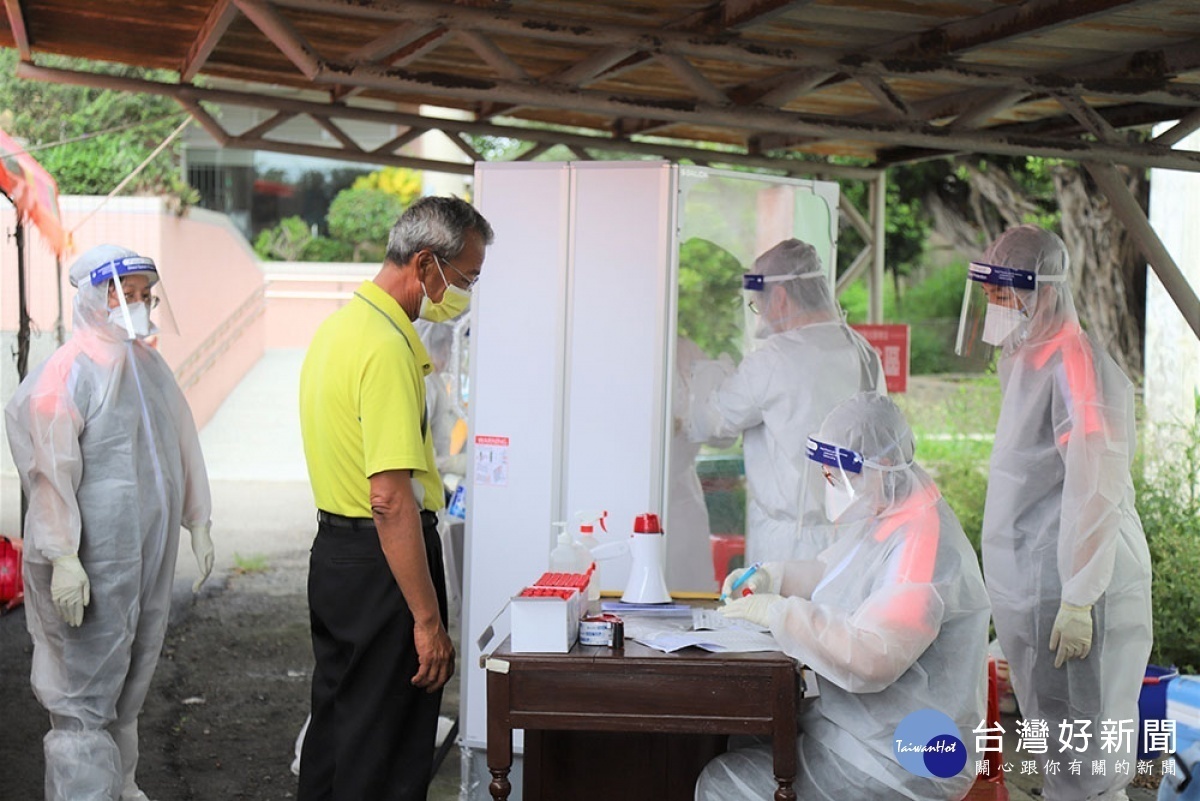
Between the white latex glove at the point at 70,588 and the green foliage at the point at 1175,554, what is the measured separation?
14.2 feet

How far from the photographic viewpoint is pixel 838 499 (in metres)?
3.17

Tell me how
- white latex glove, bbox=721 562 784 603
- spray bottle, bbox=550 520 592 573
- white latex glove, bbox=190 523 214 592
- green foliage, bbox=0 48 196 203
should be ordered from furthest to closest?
green foliage, bbox=0 48 196 203
white latex glove, bbox=190 523 214 592
spray bottle, bbox=550 520 592 573
white latex glove, bbox=721 562 784 603

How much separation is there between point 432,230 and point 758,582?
1.29 metres

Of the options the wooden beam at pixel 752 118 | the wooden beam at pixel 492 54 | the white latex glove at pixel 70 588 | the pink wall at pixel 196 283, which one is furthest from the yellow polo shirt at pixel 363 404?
the pink wall at pixel 196 283

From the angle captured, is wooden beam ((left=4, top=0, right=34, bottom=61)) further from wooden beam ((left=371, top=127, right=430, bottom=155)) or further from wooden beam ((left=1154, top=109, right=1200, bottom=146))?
wooden beam ((left=1154, top=109, right=1200, bottom=146))

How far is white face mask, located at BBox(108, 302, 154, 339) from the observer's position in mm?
4012

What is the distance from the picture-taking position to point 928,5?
13.6ft

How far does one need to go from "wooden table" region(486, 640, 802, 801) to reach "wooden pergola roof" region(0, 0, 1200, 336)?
2.10m

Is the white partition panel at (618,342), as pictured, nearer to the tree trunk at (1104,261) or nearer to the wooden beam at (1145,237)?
the wooden beam at (1145,237)

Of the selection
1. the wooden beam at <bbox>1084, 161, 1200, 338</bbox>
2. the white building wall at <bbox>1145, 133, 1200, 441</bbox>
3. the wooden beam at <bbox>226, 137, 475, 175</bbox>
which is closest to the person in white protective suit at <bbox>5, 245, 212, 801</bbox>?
the wooden beam at <bbox>226, 137, 475, 175</bbox>

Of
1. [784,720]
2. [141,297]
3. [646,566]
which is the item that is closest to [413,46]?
[141,297]

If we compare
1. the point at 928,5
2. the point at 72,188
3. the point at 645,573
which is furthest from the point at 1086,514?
the point at 72,188

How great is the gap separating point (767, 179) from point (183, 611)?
4.55m

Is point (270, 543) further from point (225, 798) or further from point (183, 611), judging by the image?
point (225, 798)
